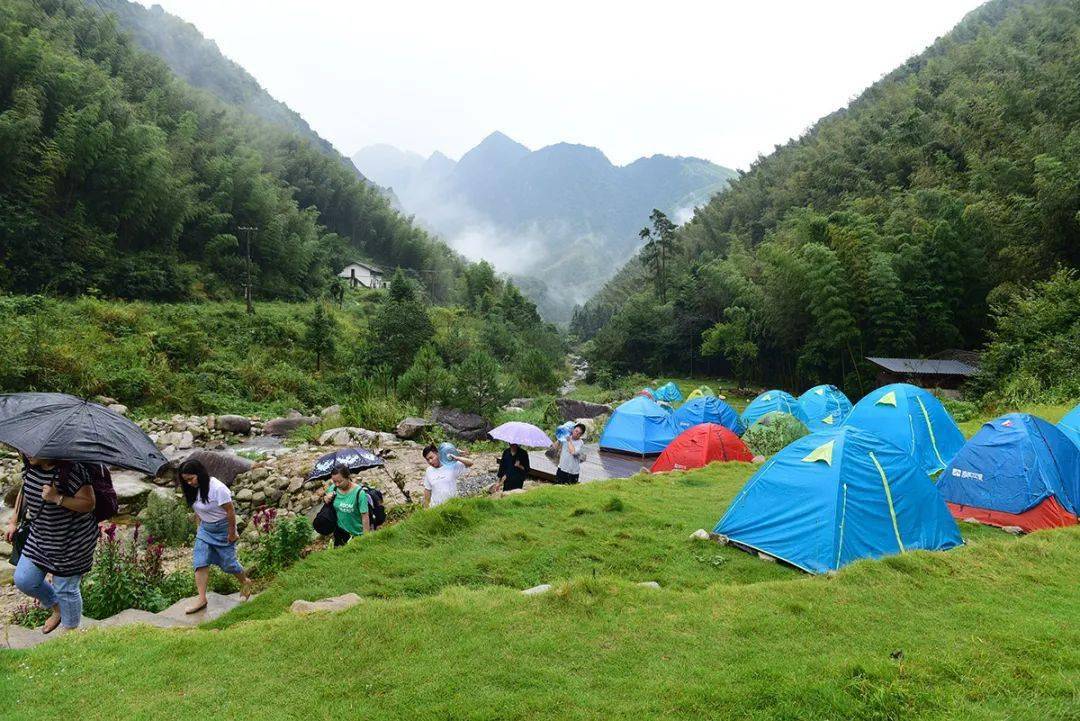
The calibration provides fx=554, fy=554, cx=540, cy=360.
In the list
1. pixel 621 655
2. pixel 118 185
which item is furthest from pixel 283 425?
pixel 118 185

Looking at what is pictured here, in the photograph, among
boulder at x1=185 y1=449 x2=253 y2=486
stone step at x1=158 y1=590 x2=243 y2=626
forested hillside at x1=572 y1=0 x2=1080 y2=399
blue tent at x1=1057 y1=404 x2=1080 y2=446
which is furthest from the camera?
forested hillside at x1=572 y1=0 x2=1080 y2=399

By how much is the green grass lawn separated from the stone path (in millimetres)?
345

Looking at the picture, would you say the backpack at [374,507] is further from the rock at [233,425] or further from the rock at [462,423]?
the rock at [233,425]

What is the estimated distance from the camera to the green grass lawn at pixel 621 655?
2.57m

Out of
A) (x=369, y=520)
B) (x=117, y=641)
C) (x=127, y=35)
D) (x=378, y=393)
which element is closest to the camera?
(x=117, y=641)

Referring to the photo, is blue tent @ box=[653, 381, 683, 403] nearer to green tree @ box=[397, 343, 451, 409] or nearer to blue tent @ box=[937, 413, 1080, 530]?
green tree @ box=[397, 343, 451, 409]

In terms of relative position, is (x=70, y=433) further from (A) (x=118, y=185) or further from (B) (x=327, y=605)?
(A) (x=118, y=185)

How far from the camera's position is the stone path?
3537 millimetres

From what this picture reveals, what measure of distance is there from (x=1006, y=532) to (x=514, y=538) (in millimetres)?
5773

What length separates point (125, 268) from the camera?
24531mm

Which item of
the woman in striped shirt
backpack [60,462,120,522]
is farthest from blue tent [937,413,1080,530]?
the woman in striped shirt

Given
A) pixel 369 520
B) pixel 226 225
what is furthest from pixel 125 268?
pixel 369 520

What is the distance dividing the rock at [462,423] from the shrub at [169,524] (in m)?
7.83

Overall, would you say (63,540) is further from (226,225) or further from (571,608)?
(226,225)
